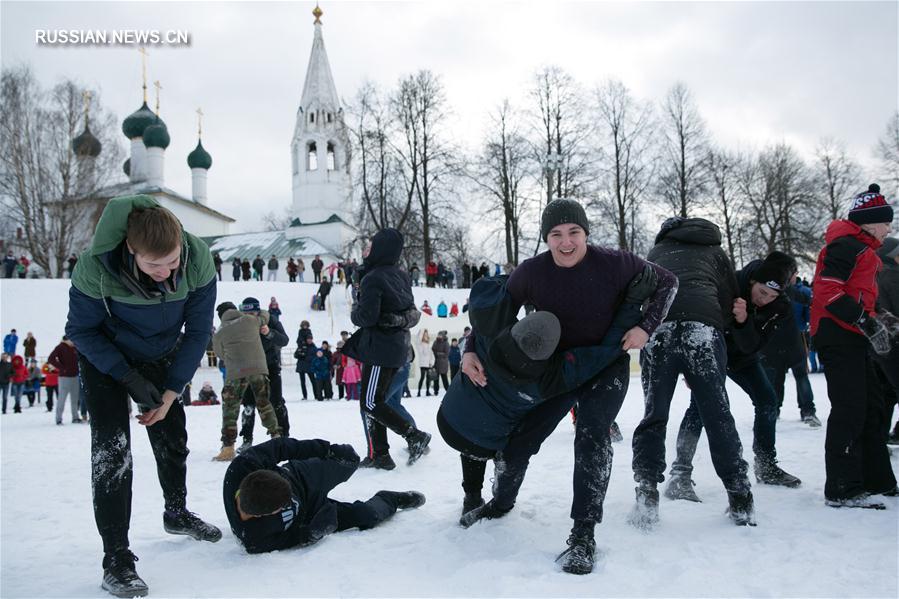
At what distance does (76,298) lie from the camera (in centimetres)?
303

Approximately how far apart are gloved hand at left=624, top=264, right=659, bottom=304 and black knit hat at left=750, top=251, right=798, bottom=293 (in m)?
1.28

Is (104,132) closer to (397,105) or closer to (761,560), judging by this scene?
(397,105)

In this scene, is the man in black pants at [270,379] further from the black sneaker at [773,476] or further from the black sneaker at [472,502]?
the black sneaker at [773,476]

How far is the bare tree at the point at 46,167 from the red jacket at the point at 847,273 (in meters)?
33.4

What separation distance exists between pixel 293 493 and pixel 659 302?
7.17 ft

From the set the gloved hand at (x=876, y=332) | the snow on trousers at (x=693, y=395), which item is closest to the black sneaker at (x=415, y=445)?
the snow on trousers at (x=693, y=395)

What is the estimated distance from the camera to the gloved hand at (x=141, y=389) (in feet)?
10.2

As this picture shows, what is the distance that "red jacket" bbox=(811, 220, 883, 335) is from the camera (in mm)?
3842

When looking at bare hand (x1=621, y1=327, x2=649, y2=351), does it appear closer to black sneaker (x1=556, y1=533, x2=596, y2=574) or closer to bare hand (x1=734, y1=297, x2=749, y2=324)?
black sneaker (x1=556, y1=533, x2=596, y2=574)

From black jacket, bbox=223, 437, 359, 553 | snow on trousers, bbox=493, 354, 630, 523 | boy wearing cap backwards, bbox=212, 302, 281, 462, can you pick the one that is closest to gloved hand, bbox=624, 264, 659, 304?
snow on trousers, bbox=493, 354, 630, 523

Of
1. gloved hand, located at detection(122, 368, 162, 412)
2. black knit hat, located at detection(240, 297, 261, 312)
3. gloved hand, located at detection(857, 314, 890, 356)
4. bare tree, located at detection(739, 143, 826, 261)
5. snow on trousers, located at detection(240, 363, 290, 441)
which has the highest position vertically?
bare tree, located at detection(739, 143, 826, 261)

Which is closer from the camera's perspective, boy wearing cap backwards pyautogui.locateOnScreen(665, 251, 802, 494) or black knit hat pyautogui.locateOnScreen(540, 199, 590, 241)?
black knit hat pyautogui.locateOnScreen(540, 199, 590, 241)

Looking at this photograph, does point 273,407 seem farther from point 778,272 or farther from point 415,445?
point 778,272

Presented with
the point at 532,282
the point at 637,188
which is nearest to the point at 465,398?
the point at 532,282
